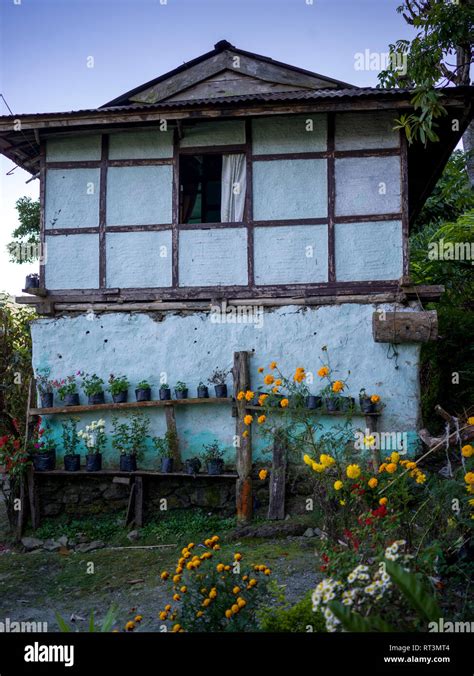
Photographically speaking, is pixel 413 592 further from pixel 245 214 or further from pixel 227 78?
pixel 227 78

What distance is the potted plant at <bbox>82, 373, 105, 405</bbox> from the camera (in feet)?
26.3

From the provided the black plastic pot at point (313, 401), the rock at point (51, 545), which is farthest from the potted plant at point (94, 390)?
the black plastic pot at point (313, 401)

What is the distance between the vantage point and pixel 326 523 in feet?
15.8

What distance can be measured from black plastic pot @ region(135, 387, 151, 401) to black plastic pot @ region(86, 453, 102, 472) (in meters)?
0.99

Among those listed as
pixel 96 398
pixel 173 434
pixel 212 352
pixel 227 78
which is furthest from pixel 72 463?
pixel 227 78

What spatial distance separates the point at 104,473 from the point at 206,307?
Answer: 2739mm

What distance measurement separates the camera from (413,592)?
2.73 m

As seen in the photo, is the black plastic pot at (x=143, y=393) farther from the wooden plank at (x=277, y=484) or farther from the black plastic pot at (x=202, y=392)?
the wooden plank at (x=277, y=484)

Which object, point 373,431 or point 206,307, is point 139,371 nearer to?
point 206,307

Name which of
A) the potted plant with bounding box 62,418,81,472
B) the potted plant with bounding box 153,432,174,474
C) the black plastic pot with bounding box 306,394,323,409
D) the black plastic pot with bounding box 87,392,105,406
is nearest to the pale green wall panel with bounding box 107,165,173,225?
the black plastic pot with bounding box 87,392,105,406

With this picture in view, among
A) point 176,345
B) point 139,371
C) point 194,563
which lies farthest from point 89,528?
point 194,563

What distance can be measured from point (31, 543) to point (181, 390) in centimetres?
286

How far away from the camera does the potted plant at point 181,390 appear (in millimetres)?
7953

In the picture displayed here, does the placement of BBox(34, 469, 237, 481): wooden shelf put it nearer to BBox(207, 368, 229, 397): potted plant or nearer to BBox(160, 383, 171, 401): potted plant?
BBox(160, 383, 171, 401): potted plant
